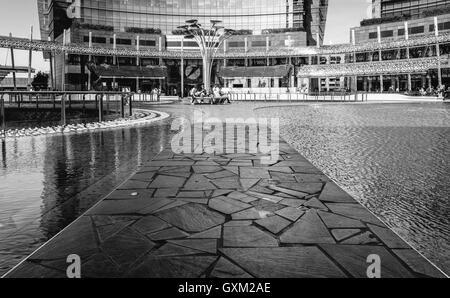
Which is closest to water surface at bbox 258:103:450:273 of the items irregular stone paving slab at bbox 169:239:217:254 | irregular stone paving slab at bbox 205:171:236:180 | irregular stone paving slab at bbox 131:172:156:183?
irregular stone paving slab at bbox 205:171:236:180

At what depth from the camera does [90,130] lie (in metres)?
12.9

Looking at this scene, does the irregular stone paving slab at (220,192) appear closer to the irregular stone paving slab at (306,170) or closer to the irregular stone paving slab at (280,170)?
the irregular stone paving slab at (280,170)

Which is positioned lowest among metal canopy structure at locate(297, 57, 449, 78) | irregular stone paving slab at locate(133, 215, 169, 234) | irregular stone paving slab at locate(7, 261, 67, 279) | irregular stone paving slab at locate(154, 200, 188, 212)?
irregular stone paving slab at locate(7, 261, 67, 279)

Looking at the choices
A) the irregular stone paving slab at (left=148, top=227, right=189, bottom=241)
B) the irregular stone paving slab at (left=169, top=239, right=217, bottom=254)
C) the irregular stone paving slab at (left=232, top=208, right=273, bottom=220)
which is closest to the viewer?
the irregular stone paving slab at (left=169, top=239, right=217, bottom=254)

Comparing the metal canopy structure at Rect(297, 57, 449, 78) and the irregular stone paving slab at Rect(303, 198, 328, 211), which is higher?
the metal canopy structure at Rect(297, 57, 449, 78)

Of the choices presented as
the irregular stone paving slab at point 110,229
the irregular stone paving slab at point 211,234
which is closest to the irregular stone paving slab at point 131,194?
the irregular stone paving slab at point 110,229

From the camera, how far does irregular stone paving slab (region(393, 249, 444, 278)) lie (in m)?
2.72

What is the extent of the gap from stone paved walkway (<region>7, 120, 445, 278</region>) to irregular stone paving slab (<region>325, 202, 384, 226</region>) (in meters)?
0.01

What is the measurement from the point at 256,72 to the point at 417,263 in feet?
226

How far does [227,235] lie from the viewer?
137 inches

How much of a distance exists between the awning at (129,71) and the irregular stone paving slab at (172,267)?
66.4 meters

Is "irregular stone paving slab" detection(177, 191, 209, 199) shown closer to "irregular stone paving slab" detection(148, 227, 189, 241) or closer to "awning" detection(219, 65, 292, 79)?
"irregular stone paving slab" detection(148, 227, 189, 241)

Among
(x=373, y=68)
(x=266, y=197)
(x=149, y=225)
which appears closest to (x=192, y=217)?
(x=149, y=225)
